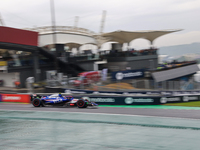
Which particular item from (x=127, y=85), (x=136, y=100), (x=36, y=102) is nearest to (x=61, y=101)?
(x=36, y=102)

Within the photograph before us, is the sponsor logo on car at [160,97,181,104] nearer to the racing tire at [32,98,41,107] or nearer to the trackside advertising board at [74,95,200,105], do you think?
the trackside advertising board at [74,95,200,105]

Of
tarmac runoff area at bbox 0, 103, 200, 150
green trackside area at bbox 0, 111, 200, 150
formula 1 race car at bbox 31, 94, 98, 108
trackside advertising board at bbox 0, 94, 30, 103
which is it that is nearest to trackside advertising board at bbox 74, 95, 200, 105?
formula 1 race car at bbox 31, 94, 98, 108

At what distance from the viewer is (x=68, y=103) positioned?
14711mm

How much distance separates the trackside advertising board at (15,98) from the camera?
817 inches

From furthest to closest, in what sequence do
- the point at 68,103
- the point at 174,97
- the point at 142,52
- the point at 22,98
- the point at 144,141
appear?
the point at 142,52 → the point at 22,98 → the point at 174,97 → the point at 68,103 → the point at 144,141

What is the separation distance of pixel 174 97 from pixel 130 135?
12.6 m

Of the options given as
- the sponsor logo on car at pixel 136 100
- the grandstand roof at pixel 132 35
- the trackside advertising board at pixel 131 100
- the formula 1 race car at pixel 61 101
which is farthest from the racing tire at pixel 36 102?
the grandstand roof at pixel 132 35

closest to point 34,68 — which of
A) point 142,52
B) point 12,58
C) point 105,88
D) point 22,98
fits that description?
point 12,58

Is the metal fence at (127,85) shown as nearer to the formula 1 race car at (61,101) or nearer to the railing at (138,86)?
the railing at (138,86)

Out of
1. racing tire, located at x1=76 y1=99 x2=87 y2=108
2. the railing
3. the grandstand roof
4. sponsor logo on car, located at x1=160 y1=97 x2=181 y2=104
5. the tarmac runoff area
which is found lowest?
the tarmac runoff area

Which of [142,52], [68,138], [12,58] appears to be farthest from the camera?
[142,52]

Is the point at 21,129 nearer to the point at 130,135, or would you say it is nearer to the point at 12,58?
the point at 130,135

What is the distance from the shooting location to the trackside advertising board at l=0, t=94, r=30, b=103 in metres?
20.8

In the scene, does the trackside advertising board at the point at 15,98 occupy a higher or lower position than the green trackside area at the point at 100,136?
higher
